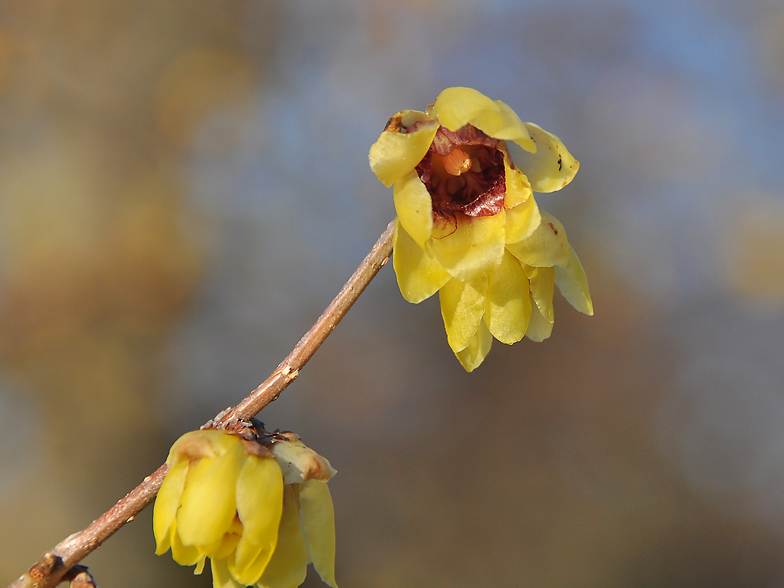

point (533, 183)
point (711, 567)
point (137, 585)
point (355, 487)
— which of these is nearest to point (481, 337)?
point (533, 183)

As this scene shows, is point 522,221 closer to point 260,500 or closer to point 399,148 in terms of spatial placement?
point 399,148

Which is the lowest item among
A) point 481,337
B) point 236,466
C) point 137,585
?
point 137,585

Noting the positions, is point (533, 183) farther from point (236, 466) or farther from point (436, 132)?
point (236, 466)

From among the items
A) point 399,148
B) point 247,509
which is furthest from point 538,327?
point 247,509

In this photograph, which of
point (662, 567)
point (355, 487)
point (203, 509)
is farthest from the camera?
point (662, 567)

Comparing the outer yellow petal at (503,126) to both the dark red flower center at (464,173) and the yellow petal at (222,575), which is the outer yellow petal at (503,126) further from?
the yellow petal at (222,575)
